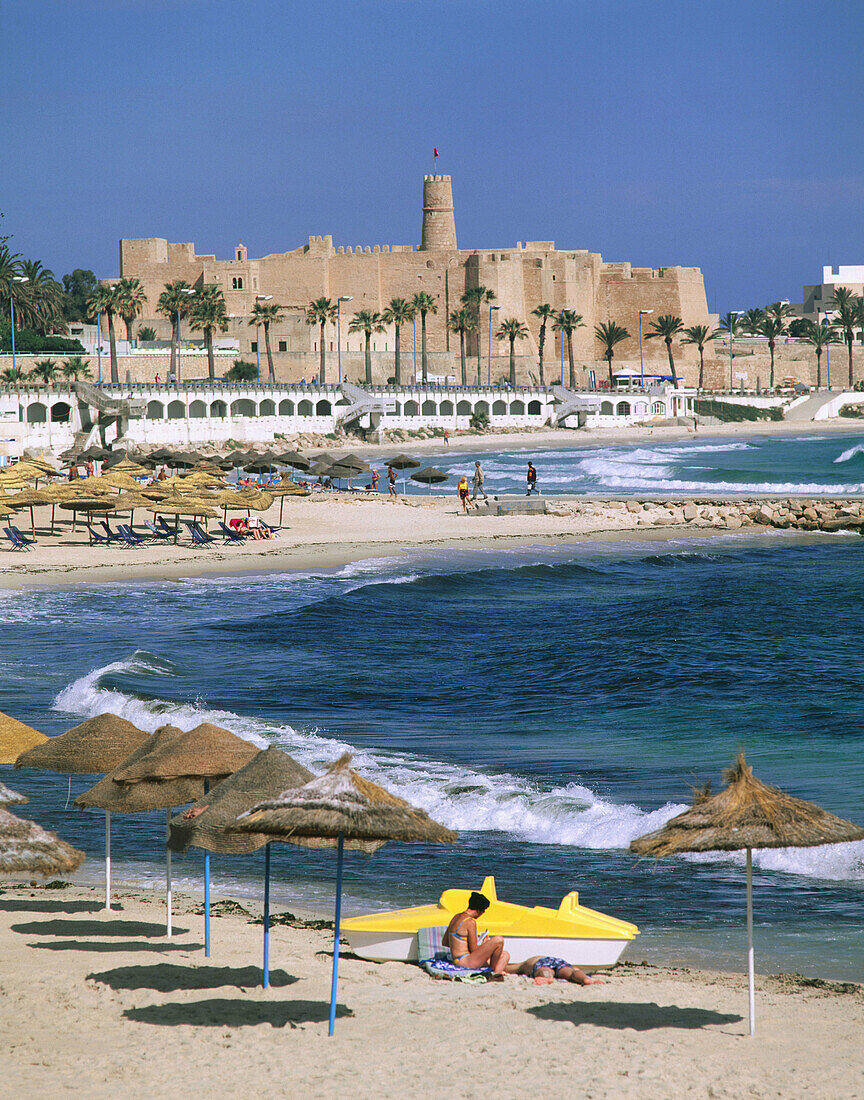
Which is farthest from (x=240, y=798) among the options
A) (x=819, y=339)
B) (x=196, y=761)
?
(x=819, y=339)

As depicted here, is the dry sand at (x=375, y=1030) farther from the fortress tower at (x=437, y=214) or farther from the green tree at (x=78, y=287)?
the green tree at (x=78, y=287)

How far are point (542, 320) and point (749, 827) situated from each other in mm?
89515

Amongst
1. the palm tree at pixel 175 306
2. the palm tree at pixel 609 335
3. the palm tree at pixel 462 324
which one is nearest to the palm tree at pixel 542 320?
the palm tree at pixel 609 335

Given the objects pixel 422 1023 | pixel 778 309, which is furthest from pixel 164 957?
pixel 778 309

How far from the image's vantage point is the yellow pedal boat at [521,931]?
22.9ft

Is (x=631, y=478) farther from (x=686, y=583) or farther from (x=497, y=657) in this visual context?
(x=497, y=657)

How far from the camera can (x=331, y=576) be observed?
24.0 metres

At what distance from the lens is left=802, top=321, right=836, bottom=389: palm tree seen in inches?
4065

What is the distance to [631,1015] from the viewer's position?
621 centimetres

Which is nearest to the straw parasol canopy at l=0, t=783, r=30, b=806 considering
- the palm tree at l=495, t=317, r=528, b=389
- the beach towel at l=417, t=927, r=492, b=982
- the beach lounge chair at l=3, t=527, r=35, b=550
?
the beach towel at l=417, t=927, r=492, b=982

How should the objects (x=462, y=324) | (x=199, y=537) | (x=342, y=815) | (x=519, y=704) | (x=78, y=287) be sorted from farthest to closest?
(x=78, y=287) → (x=462, y=324) → (x=199, y=537) → (x=519, y=704) → (x=342, y=815)

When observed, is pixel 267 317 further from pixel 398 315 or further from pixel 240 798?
pixel 240 798

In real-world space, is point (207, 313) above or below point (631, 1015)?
above

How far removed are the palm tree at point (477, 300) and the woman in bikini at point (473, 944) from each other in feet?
278
